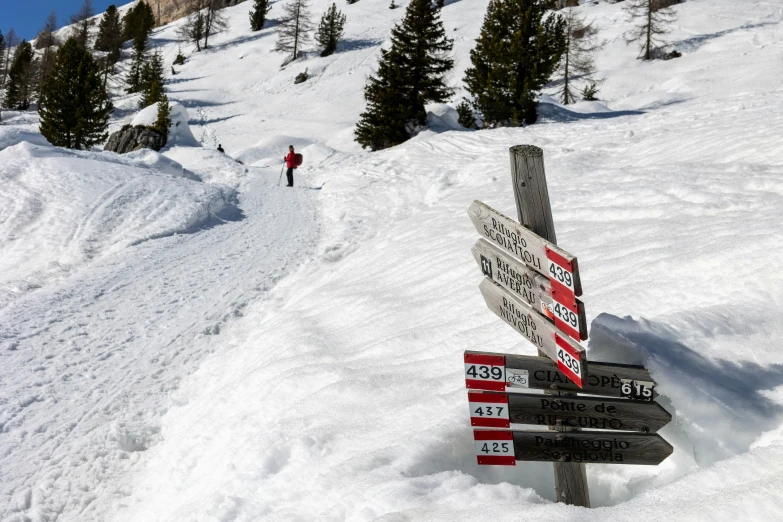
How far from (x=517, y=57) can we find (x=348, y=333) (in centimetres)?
2122

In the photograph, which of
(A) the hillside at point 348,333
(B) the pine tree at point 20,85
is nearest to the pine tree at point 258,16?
(B) the pine tree at point 20,85

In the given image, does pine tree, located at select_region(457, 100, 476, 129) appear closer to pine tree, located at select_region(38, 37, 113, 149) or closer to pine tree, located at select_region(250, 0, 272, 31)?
pine tree, located at select_region(38, 37, 113, 149)

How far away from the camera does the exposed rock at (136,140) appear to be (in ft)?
90.2

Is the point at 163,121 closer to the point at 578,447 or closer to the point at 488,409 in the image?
the point at 488,409

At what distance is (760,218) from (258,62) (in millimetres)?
60633

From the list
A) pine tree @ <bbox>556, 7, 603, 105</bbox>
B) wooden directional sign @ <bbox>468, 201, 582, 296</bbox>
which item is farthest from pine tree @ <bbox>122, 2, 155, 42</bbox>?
wooden directional sign @ <bbox>468, 201, 582, 296</bbox>

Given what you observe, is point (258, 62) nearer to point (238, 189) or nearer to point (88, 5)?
point (88, 5)

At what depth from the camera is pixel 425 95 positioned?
91.6 ft

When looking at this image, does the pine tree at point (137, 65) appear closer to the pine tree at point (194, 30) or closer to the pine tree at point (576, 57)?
the pine tree at point (194, 30)

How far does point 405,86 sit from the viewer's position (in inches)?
1095

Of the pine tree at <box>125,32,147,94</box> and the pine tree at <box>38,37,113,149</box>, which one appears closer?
the pine tree at <box>38,37,113,149</box>

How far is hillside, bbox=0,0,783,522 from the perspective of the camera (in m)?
3.46

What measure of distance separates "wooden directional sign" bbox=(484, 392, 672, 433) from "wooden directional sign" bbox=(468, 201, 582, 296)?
697mm

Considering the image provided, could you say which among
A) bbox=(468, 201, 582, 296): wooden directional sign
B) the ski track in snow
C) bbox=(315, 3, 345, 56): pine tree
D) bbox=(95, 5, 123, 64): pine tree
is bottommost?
the ski track in snow
